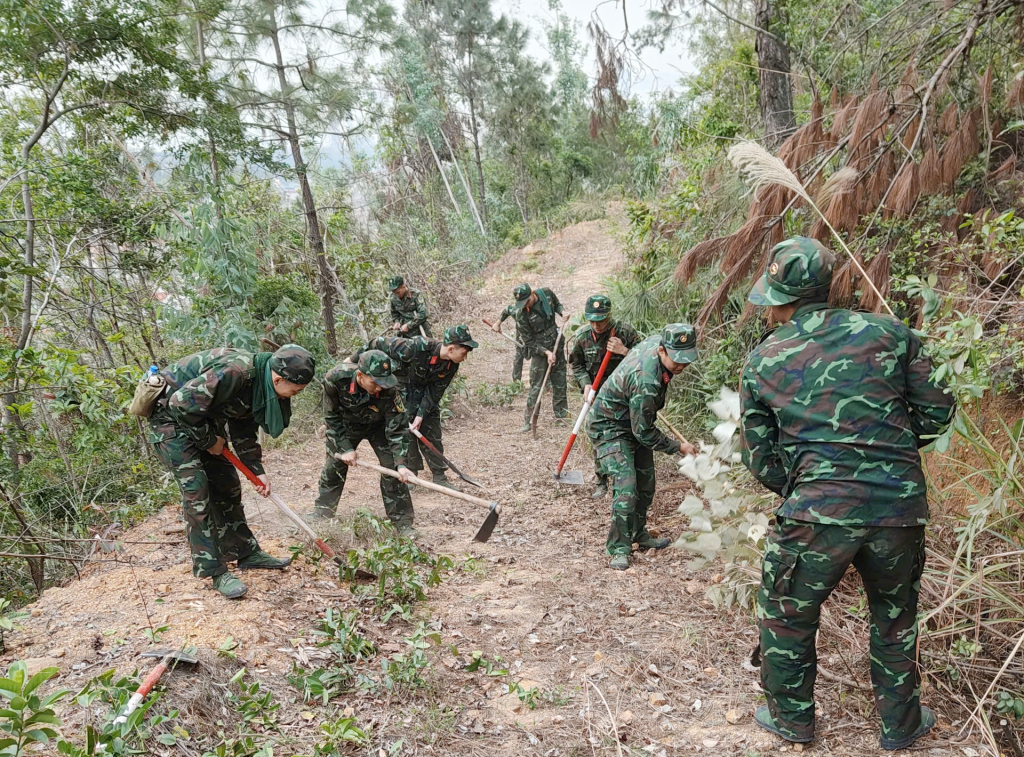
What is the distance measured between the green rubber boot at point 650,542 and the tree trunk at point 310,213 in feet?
19.8

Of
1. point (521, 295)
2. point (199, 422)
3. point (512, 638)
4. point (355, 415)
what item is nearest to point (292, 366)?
point (199, 422)

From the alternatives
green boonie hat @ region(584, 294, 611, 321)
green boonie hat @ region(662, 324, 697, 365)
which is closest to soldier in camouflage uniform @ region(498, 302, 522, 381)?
green boonie hat @ region(584, 294, 611, 321)

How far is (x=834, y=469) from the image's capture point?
97.8 inches

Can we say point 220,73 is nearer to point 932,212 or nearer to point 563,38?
point 932,212

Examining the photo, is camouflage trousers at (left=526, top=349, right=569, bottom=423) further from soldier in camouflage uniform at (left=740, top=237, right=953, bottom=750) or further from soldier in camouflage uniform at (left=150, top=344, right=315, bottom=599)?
soldier in camouflage uniform at (left=740, top=237, right=953, bottom=750)

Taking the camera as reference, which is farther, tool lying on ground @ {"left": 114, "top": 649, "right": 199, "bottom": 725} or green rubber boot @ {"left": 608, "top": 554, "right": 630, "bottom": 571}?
green rubber boot @ {"left": 608, "top": 554, "right": 630, "bottom": 571}

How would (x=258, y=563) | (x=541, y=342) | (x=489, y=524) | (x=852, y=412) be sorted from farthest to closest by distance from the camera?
(x=541, y=342) → (x=489, y=524) → (x=258, y=563) → (x=852, y=412)

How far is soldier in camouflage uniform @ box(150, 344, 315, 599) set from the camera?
385 cm

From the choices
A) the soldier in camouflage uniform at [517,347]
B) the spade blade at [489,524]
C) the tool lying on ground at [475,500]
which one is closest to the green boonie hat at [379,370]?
the tool lying on ground at [475,500]

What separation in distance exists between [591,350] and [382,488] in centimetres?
264

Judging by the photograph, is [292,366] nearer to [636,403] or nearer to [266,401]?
[266,401]

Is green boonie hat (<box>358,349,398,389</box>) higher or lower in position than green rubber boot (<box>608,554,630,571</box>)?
higher

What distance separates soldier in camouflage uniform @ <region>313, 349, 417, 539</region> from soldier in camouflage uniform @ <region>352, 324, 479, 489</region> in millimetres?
1035

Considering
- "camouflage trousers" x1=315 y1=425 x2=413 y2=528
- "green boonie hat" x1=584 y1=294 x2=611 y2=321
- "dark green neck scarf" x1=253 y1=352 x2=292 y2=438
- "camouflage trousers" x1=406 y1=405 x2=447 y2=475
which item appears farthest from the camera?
"camouflage trousers" x1=406 y1=405 x2=447 y2=475
